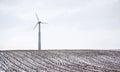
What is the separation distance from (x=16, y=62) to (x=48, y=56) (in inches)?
102

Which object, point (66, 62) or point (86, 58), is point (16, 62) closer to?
point (66, 62)

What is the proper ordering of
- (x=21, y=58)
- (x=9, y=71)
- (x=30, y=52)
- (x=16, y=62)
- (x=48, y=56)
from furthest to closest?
(x=30, y=52) < (x=48, y=56) < (x=21, y=58) < (x=16, y=62) < (x=9, y=71)

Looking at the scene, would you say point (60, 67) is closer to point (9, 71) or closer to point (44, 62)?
point (44, 62)

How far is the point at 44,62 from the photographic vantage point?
1266 cm

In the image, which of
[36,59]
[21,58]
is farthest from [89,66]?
[21,58]

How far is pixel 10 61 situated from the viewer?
40.9 feet

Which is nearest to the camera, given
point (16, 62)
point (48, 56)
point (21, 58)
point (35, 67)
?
point (35, 67)

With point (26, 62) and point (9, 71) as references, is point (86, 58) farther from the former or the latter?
point (9, 71)

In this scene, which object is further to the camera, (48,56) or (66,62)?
(48,56)

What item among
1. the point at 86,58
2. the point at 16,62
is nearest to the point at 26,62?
the point at 16,62

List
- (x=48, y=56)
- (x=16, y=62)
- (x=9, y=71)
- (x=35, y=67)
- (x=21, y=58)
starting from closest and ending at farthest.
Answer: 1. (x=9, y=71)
2. (x=35, y=67)
3. (x=16, y=62)
4. (x=21, y=58)
5. (x=48, y=56)

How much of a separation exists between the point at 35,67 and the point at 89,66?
10.1ft

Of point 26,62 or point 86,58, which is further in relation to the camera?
point 86,58

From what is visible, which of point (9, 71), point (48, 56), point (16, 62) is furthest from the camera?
point (48, 56)
